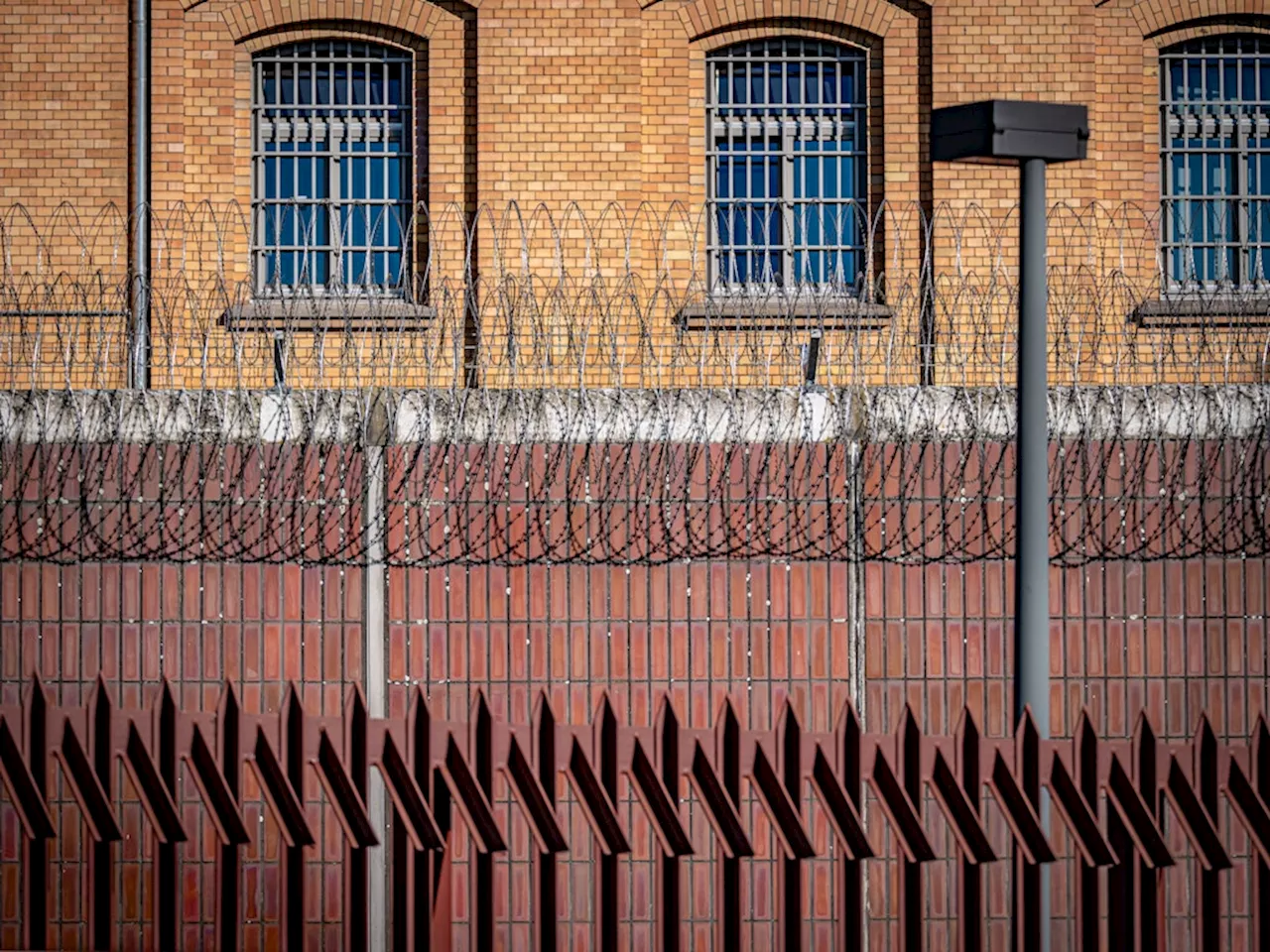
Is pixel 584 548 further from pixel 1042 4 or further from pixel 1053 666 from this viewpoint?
pixel 1042 4

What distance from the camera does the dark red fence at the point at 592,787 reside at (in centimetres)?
506

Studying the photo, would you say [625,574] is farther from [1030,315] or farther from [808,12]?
[808,12]

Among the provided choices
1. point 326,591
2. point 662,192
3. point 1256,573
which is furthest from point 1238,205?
point 326,591

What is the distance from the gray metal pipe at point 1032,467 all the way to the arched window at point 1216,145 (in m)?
8.03

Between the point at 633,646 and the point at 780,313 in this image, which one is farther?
the point at 780,313

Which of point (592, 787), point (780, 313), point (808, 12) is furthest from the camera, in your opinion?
point (808, 12)

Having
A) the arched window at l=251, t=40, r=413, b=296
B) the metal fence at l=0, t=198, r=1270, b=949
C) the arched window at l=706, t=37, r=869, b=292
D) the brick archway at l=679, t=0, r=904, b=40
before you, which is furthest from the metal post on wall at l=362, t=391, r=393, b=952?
the brick archway at l=679, t=0, r=904, b=40

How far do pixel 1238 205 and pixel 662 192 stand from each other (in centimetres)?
467

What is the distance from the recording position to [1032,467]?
20.3 ft

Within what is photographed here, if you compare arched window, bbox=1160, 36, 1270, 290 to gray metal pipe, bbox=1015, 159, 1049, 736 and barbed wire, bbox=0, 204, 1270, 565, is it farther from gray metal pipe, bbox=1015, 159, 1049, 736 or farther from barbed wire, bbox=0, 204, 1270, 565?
gray metal pipe, bbox=1015, 159, 1049, 736

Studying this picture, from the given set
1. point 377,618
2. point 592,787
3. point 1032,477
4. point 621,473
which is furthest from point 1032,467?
point 377,618

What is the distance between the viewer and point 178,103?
1324cm

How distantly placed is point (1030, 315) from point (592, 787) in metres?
2.42

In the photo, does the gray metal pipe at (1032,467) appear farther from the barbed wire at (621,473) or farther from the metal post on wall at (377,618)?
the metal post on wall at (377,618)
